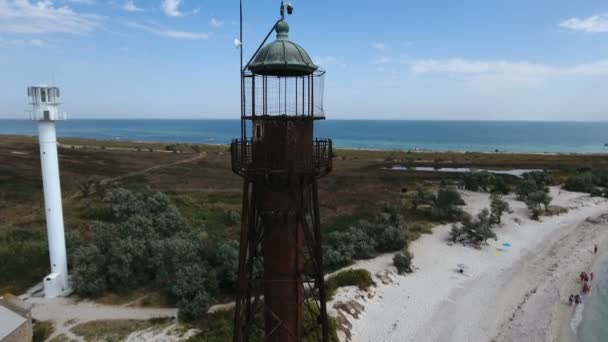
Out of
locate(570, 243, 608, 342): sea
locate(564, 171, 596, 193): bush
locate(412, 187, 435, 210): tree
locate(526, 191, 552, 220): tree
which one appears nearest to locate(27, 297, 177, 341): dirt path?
locate(570, 243, 608, 342): sea

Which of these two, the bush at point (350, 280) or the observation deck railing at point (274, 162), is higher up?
the observation deck railing at point (274, 162)

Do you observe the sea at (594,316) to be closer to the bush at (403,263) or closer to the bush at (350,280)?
the bush at (403,263)

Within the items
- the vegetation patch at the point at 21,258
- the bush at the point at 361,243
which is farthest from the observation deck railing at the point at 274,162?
the vegetation patch at the point at 21,258

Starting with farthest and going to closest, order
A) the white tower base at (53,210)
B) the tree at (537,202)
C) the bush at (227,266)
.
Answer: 1. the tree at (537,202)
2. the bush at (227,266)
3. the white tower base at (53,210)

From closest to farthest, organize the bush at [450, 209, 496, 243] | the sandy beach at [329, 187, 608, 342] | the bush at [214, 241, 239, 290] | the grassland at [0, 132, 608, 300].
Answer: the sandy beach at [329, 187, 608, 342] < the bush at [214, 241, 239, 290] < the grassland at [0, 132, 608, 300] < the bush at [450, 209, 496, 243]

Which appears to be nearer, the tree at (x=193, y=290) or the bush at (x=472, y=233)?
the tree at (x=193, y=290)

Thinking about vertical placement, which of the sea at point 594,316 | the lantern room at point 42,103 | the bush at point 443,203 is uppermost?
the lantern room at point 42,103

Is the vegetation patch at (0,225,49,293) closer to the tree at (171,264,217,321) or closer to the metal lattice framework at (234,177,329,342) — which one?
the tree at (171,264,217,321)
